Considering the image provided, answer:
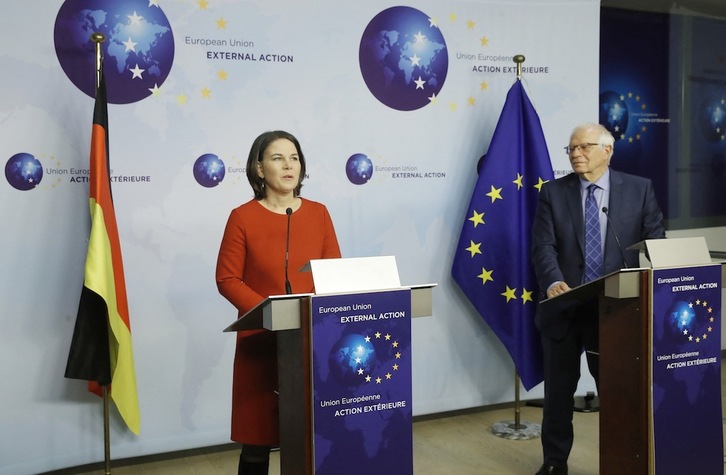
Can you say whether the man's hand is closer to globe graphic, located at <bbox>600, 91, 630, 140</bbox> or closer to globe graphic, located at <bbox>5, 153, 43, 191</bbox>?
globe graphic, located at <bbox>5, 153, 43, 191</bbox>

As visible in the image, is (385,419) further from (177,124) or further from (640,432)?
(177,124)

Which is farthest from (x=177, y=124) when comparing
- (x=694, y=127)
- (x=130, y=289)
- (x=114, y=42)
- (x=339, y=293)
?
(x=694, y=127)

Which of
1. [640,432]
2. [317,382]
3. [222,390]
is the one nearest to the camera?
[317,382]

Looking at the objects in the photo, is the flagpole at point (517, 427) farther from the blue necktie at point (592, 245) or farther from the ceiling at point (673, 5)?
the ceiling at point (673, 5)

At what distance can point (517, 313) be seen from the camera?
4477mm

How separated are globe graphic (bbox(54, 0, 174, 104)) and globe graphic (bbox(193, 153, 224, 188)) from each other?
1.41 ft

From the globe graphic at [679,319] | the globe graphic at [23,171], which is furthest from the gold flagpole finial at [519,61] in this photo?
the globe graphic at [23,171]

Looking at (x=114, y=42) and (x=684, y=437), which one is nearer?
(x=684, y=437)

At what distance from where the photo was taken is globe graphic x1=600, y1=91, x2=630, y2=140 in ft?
18.2

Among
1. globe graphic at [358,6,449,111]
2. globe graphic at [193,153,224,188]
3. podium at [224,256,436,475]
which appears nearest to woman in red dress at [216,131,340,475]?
podium at [224,256,436,475]

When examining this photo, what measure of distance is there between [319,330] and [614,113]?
405 centimetres

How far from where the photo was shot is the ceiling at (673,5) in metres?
5.58

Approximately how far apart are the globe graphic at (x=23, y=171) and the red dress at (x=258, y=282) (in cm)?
140

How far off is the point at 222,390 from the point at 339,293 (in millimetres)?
2096
